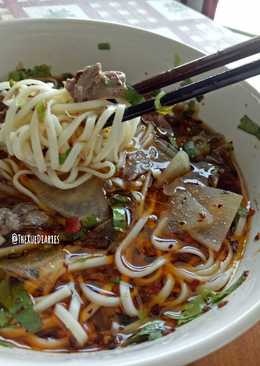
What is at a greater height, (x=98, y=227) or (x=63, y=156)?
(x=63, y=156)

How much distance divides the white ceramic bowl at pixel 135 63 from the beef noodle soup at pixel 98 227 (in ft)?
0.18

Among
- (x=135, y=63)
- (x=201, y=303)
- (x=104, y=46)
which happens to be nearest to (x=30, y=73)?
(x=104, y=46)

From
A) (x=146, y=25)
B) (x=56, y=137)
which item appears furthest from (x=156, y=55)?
(x=56, y=137)

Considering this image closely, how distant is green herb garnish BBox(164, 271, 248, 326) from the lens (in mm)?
1404

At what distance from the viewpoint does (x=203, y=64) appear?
161 centimetres

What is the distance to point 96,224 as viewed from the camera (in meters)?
1.60

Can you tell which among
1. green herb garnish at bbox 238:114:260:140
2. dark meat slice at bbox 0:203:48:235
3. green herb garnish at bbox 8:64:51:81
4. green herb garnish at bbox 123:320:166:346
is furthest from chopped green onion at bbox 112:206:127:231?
green herb garnish at bbox 8:64:51:81

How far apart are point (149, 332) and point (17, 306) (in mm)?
361

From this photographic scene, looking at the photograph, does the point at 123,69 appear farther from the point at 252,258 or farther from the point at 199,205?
the point at 252,258

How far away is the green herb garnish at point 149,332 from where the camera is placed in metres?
1.33

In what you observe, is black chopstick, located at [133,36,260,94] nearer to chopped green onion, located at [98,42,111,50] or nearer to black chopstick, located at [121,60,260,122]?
black chopstick, located at [121,60,260,122]

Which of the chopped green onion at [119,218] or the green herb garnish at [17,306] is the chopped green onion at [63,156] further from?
the green herb garnish at [17,306]

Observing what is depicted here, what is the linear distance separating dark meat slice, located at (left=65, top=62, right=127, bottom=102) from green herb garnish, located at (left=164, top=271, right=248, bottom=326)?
643 mm

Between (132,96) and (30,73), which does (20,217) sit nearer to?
(132,96)
